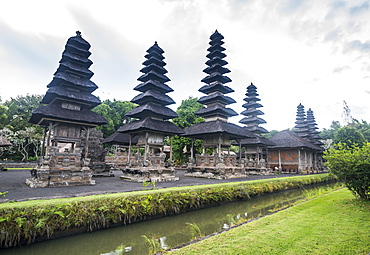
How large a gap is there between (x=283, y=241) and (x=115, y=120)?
37666mm

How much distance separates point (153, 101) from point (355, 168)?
14411 mm

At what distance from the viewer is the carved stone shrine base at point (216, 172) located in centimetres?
1845

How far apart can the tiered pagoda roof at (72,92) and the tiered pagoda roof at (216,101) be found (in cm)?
1020

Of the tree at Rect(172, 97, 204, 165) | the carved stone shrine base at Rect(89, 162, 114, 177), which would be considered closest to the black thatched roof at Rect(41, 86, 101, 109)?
the carved stone shrine base at Rect(89, 162, 114, 177)

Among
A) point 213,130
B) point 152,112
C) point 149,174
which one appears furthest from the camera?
point 213,130

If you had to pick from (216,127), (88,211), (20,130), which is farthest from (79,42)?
(20,130)

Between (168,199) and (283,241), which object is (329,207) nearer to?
(283,241)

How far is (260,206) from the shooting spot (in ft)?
36.4

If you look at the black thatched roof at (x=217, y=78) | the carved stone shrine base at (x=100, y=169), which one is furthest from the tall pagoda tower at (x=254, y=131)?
the carved stone shrine base at (x=100, y=169)

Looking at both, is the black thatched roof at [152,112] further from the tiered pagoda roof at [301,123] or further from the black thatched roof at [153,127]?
the tiered pagoda roof at [301,123]

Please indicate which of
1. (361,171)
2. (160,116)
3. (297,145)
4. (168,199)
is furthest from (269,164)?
(168,199)

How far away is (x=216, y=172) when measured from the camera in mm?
18703

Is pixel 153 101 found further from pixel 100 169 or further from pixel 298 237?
pixel 298 237

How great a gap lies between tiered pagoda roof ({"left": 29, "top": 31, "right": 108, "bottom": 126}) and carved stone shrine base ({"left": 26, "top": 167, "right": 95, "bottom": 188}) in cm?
312
